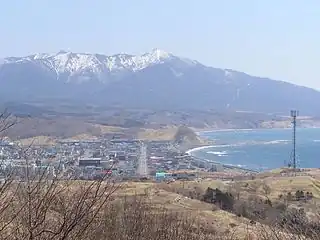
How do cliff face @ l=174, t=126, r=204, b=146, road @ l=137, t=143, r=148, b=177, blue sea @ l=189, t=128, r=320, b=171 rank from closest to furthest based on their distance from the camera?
road @ l=137, t=143, r=148, b=177 < blue sea @ l=189, t=128, r=320, b=171 < cliff face @ l=174, t=126, r=204, b=146

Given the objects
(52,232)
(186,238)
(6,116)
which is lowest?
Result: (186,238)

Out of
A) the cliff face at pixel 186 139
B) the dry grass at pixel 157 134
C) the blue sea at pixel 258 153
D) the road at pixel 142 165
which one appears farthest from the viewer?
the dry grass at pixel 157 134

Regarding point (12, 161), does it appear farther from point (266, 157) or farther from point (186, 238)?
point (266, 157)

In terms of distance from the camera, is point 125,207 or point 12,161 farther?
point 125,207

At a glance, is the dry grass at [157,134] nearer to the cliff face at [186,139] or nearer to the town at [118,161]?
the cliff face at [186,139]

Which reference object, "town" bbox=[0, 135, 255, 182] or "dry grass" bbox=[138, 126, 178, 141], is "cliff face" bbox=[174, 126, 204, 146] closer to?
"dry grass" bbox=[138, 126, 178, 141]

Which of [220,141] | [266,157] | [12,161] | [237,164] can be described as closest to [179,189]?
[12,161]

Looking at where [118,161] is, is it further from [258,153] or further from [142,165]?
[258,153]

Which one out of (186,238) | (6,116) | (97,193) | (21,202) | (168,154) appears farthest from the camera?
(168,154)

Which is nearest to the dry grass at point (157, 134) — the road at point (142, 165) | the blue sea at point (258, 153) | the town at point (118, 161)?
the town at point (118, 161)

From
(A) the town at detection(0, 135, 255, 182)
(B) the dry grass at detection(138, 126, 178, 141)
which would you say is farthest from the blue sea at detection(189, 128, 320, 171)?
(B) the dry grass at detection(138, 126, 178, 141)

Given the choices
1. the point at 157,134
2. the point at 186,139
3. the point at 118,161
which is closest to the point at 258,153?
the point at 186,139
